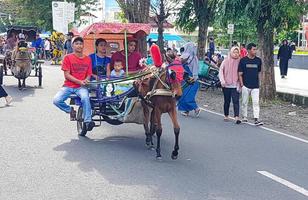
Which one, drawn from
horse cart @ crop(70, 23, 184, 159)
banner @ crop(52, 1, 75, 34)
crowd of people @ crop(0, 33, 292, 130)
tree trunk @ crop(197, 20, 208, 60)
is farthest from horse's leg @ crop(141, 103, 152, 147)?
banner @ crop(52, 1, 75, 34)

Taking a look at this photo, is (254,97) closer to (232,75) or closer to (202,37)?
(232,75)

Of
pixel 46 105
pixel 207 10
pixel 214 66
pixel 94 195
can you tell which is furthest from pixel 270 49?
pixel 94 195

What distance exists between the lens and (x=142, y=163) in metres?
8.88

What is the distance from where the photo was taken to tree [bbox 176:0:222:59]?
23.5 metres

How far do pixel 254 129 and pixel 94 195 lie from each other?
6.64m

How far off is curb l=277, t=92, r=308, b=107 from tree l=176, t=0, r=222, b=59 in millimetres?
5717

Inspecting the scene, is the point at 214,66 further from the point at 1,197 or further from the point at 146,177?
the point at 1,197

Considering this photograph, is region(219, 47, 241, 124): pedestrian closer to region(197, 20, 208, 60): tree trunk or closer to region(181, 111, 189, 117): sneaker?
region(181, 111, 189, 117): sneaker

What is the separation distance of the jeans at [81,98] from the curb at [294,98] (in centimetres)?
885

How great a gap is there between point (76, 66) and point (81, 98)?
2.07 ft

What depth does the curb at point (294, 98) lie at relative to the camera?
17.4m

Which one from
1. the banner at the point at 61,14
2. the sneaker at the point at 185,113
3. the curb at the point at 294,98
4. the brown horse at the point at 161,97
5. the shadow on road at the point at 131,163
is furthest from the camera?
the banner at the point at 61,14

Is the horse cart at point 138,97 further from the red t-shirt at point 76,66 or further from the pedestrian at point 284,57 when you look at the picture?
the pedestrian at point 284,57

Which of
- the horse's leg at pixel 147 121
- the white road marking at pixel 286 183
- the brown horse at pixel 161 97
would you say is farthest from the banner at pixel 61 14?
the white road marking at pixel 286 183
